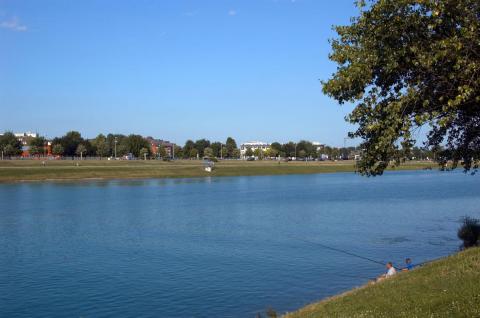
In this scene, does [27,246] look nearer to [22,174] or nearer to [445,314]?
[445,314]

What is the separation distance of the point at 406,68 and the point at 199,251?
76.8 feet

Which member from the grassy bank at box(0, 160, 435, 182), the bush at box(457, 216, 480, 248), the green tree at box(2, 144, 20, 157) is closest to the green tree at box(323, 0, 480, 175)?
the bush at box(457, 216, 480, 248)

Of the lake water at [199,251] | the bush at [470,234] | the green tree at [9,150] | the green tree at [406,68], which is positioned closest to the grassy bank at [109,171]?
the green tree at [9,150]

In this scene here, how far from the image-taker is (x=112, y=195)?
88750 millimetres

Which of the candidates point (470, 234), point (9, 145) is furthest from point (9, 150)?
→ point (470, 234)

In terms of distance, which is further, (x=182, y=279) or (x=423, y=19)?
(x=182, y=279)

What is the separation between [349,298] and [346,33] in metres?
10.5

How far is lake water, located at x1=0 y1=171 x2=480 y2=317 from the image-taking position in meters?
27.7

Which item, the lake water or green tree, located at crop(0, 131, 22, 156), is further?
green tree, located at crop(0, 131, 22, 156)

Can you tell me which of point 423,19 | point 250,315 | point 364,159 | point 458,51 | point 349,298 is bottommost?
point 250,315

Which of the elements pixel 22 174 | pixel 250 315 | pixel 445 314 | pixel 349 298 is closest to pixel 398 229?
pixel 250 315

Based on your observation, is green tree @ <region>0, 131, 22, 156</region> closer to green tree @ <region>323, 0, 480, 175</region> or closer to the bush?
the bush

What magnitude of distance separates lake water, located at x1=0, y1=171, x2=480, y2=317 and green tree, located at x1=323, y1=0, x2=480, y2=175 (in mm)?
10441

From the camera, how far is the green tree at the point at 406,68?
17953 mm
